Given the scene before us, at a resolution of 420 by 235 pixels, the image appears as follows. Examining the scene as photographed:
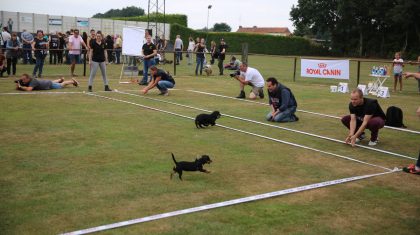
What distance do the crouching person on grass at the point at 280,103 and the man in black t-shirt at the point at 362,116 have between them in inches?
87.6

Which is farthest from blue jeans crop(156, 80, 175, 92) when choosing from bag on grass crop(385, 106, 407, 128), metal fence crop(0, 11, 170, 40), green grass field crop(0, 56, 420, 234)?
metal fence crop(0, 11, 170, 40)

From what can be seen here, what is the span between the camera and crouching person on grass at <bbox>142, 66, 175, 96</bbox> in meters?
13.9

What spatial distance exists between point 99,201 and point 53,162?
1824 mm

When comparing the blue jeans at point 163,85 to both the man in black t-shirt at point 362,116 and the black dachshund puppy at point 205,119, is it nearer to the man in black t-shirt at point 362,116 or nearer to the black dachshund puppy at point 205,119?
the black dachshund puppy at point 205,119

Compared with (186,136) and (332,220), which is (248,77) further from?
(332,220)

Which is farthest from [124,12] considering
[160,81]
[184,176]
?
[184,176]

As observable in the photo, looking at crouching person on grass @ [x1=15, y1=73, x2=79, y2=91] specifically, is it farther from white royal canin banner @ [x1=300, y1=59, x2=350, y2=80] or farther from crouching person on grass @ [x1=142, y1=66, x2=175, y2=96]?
white royal canin banner @ [x1=300, y1=59, x2=350, y2=80]

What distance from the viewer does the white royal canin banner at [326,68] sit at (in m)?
19.8

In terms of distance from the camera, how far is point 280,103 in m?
10.6

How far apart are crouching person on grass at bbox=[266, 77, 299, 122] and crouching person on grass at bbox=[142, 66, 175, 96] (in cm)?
453

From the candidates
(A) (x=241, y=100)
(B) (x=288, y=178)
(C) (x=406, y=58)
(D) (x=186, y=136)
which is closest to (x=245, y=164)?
(B) (x=288, y=178)

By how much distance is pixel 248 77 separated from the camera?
46.7 feet

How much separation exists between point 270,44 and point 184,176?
54317 millimetres

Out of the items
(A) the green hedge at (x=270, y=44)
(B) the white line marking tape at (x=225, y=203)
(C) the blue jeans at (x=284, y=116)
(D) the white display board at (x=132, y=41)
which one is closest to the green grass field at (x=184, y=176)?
(B) the white line marking tape at (x=225, y=203)
